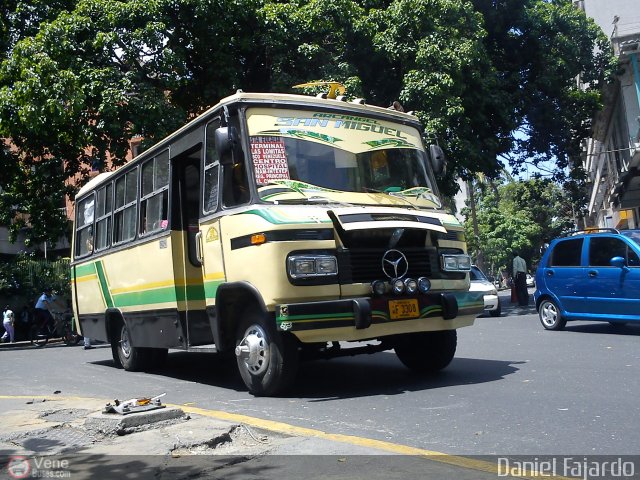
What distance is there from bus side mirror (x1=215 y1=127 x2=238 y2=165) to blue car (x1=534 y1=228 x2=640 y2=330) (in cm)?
732

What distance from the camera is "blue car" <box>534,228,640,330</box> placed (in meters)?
11.7

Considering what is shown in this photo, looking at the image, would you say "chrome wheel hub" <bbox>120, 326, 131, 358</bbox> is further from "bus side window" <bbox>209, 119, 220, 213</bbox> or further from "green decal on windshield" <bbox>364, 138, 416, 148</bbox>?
"green decal on windshield" <bbox>364, 138, 416, 148</bbox>

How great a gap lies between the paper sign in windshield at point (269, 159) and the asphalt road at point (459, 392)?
2.22 m

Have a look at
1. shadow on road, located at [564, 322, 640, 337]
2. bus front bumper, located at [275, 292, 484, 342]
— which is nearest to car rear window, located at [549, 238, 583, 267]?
shadow on road, located at [564, 322, 640, 337]

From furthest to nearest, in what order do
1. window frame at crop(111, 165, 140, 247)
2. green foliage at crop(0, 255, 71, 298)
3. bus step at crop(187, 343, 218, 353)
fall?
green foliage at crop(0, 255, 71, 298) → window frame at crop(111, 165, 140, 247) → bus step at crop(187, 343, 218, 353)

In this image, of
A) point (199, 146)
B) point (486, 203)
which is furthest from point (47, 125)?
point (486, 203)

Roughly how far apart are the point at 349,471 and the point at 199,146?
481 cm

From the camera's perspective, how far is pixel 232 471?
4680 mm

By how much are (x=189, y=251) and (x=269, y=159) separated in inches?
80.8

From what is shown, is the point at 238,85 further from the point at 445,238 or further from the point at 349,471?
the point at 349,471

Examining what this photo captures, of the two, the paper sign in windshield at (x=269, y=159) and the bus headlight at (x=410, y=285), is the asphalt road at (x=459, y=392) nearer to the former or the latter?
the bus headlight at (x=410, y=285)

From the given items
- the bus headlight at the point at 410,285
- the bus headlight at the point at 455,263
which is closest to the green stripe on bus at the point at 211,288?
the bus headlight at the point at 410,285

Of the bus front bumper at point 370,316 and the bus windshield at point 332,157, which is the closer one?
the bus front bumper at point 370,316

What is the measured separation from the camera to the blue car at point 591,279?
38.3 feet
